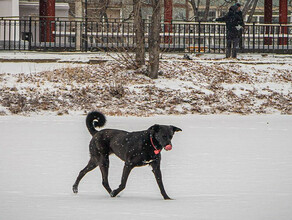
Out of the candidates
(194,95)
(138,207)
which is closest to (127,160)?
(138,207)

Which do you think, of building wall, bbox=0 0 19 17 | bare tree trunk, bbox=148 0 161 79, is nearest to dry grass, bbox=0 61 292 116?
bare tree trunk, bbox=148 0 161 79

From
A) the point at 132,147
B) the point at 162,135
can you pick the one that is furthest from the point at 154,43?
the point at 162,135

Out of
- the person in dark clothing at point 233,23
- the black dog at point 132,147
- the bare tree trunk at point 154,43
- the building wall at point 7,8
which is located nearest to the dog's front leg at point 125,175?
the black dog at point 132,147

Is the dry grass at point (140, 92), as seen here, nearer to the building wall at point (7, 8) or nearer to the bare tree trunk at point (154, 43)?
the bare tree trunk at point (154, 43)

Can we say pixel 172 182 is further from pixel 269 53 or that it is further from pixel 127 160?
pixel 269 53

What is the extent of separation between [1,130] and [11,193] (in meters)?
6.65

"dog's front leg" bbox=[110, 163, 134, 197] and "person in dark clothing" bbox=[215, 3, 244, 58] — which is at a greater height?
"person in dark clothing" bbox=[215, 3, 244, 58]

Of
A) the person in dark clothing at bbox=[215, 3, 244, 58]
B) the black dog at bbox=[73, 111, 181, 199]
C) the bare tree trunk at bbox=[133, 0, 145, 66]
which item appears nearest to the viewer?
the black dog at bbox=[73, 111, 181, 199]

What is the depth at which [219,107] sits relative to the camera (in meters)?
18.0

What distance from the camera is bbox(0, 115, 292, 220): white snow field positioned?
19.9 feet

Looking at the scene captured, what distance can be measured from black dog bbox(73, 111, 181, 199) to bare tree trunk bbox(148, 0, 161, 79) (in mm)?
12862

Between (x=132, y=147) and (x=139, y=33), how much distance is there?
576 inches

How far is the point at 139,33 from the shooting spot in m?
20.7

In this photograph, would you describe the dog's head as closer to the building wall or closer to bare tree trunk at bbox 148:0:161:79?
bare tree trunk at bbox 148:0:161:79
